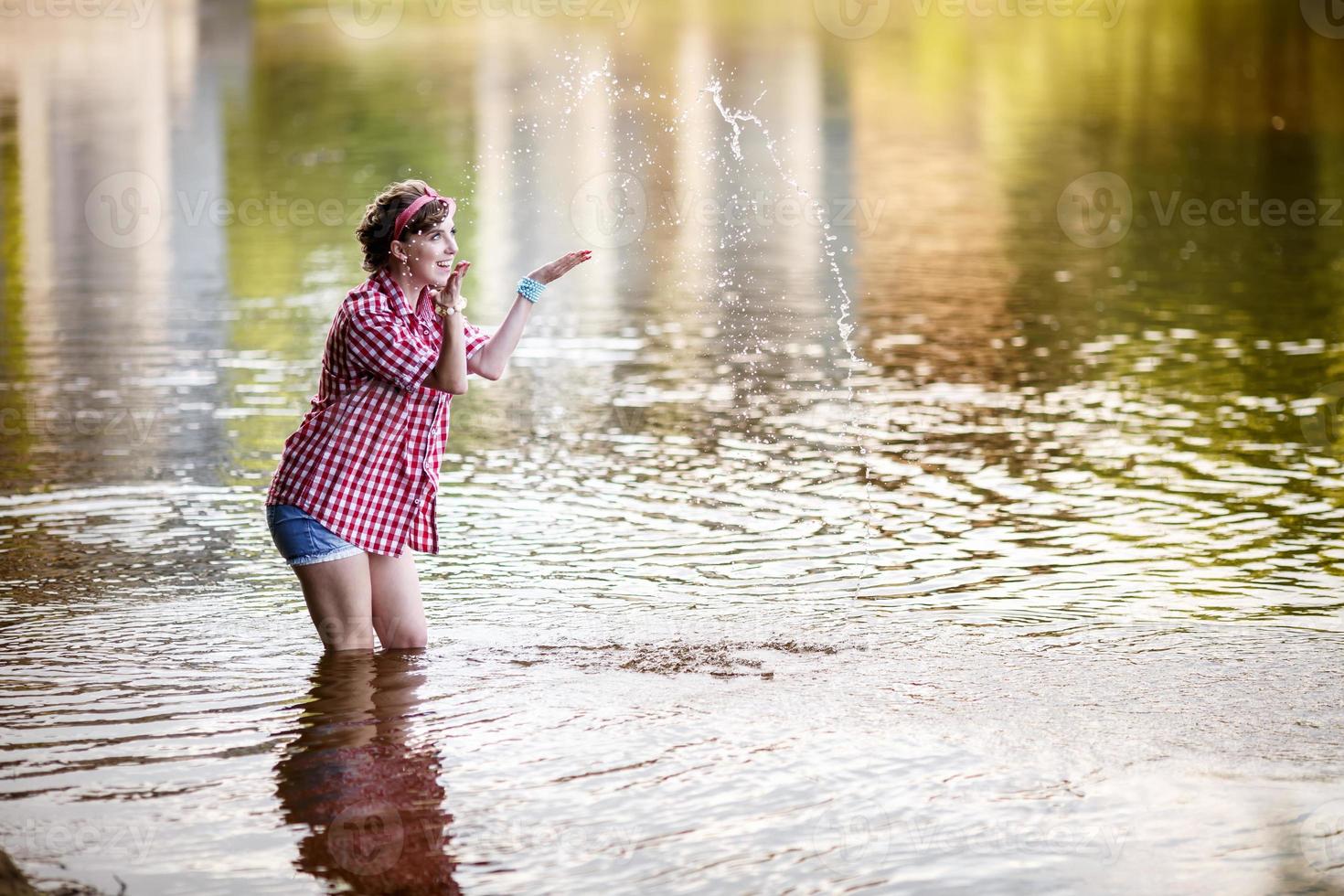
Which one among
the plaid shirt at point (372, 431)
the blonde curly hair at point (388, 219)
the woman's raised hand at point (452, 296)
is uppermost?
the blonde curly hair at point (388, 219)

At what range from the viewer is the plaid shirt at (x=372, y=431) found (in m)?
5.92

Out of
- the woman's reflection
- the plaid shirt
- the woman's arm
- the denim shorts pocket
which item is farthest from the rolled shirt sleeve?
A: the woman's reflection

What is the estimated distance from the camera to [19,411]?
11.0 meters

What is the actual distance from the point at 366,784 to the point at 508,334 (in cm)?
151

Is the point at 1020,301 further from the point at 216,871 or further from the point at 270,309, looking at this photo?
the point at 216,871

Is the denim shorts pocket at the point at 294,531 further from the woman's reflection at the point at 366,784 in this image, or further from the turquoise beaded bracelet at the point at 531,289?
the turquoise beaded bracelet at the point at 531,289

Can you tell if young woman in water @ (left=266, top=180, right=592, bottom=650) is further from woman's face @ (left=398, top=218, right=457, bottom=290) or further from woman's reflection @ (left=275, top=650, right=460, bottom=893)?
woman's reflection @ (left=275, top=650, right=460, bottom=893)

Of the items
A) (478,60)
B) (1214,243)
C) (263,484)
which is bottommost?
(263,484)

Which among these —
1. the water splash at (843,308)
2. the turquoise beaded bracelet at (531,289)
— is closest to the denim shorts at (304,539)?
the turquoise beaded bracelet at (531,289)

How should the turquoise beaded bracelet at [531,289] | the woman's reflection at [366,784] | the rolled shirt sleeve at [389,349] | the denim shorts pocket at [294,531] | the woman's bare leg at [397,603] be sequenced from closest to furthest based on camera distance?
the woman's reflection at [366,784] → the rolled shirt sleeve at [389,349] → the denim shorts pocket at [294,531] → the turquoise beaded bracelet at [531,289] → the woman's bare leg at [397,603]

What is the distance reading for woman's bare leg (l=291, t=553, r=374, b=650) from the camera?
6062mm

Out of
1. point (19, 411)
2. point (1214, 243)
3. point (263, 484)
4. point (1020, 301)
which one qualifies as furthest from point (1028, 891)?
point (1214, 243)

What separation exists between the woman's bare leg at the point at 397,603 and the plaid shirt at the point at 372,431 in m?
0.17

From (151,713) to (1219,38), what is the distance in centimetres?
3779
